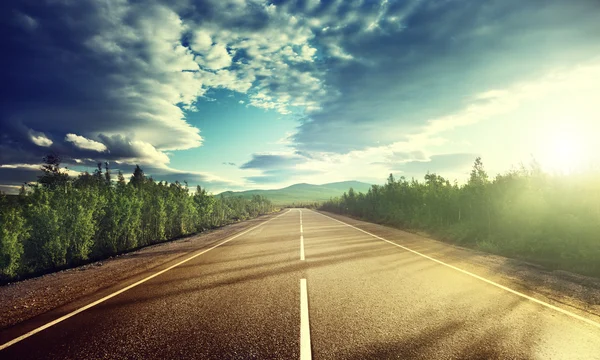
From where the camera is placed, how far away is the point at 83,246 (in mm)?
14695

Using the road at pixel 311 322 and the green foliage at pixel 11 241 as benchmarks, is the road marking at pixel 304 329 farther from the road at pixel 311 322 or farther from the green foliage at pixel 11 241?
the green foliage at pixel 11 241

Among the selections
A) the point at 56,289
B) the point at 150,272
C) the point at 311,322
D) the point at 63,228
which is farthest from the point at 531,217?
the point at 63,228

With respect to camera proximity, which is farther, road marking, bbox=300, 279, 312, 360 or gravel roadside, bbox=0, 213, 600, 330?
gravel roadside, bbox=0, 213, 600, 330

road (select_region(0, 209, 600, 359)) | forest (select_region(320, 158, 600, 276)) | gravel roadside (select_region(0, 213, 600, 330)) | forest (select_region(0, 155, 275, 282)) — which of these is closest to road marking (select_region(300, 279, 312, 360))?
road (select_region(0, 209, 600, 359))

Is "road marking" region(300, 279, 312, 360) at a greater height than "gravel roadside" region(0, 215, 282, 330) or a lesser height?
greater

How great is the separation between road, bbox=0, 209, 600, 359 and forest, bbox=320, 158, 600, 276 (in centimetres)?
568

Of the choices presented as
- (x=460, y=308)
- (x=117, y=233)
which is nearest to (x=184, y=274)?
(x=460, y=308)

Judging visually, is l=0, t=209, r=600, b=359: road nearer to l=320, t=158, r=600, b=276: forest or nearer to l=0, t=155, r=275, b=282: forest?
l=320, t=158, r=600, b=276: forest

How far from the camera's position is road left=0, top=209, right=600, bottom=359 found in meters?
3.52

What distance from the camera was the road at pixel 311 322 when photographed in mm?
3516

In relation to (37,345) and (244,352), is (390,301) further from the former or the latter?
(37,345)

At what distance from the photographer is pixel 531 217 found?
12703 millimetres

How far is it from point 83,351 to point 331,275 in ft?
17.4

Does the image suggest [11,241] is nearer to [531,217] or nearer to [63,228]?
[63,228]
